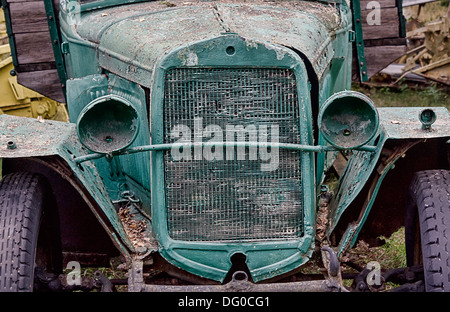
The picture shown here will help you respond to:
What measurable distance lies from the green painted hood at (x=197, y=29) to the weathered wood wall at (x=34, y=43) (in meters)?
2.07

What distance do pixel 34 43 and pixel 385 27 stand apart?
333 centimetres

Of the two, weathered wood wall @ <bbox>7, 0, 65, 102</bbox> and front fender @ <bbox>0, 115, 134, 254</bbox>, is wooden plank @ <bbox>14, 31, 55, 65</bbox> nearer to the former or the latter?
weathered wood wall @ <bbox>7, 0, 65, 102</bbox>

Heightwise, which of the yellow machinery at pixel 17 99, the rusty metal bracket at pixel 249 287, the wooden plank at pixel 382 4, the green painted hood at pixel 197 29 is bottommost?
the rusty metal bracket at pixel 249 287

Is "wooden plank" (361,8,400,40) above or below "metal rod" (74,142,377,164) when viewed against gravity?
above

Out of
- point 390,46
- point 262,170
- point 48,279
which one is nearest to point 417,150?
point 262,170

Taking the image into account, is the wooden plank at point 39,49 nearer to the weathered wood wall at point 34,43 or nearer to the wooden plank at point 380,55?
the weathered wood wall at point 34,43

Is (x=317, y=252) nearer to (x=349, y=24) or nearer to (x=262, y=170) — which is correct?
(x=262, y=170)

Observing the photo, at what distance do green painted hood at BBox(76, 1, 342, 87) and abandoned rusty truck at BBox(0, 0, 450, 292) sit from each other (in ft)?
0.07

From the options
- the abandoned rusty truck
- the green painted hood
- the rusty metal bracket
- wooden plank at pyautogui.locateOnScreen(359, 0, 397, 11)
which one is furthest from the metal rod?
wooden plank at pyautogui.locateOnScreen(359, 0, 397, 11)

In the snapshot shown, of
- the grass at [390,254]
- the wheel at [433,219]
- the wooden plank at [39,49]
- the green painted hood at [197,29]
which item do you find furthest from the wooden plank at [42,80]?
the wheel at [433,219]

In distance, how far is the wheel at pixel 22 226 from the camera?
3412 millimetres

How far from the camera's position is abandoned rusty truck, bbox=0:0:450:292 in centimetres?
352

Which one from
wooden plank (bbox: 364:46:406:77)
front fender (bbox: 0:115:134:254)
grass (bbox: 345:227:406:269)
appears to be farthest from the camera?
wooden plank (bbox: 364:46:406:77)

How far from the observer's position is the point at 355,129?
11.6ft
